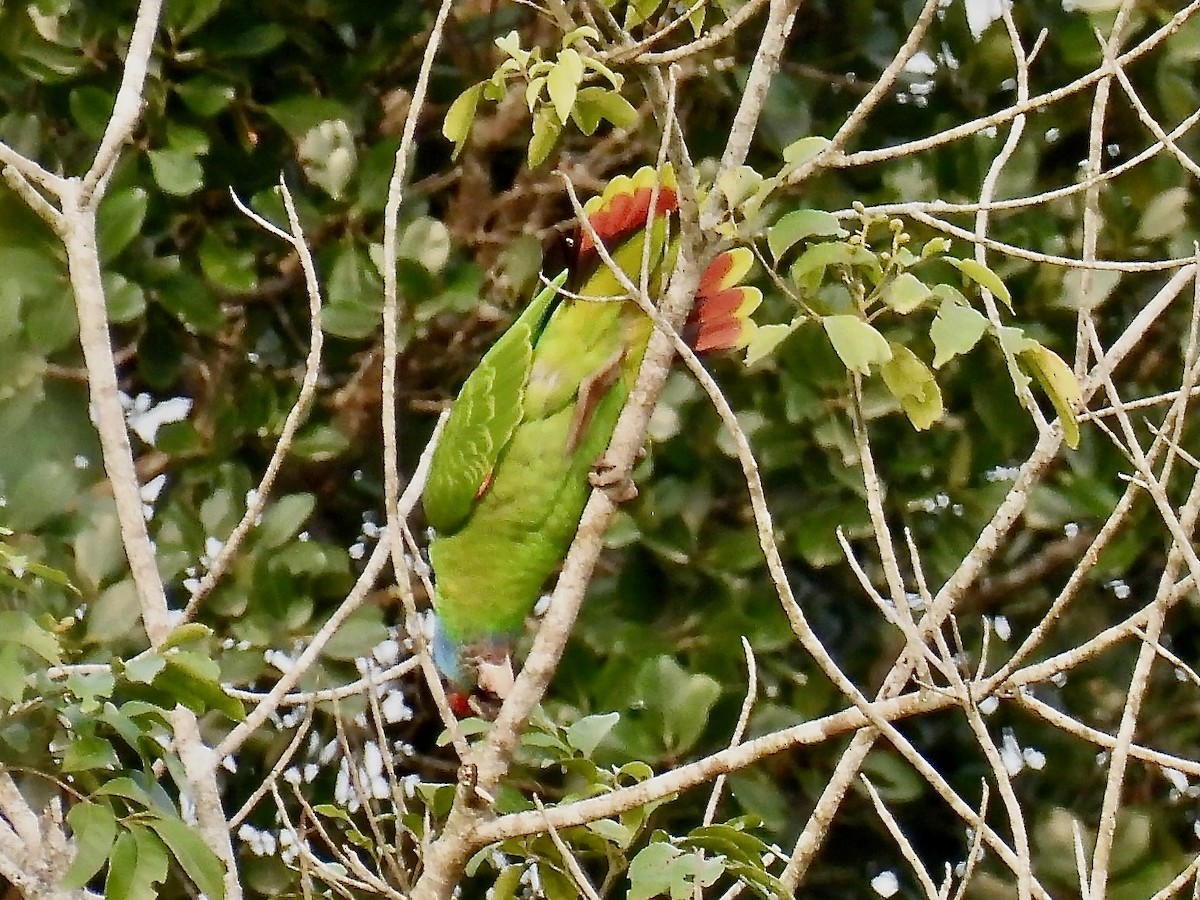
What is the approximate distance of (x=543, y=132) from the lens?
3.23ft

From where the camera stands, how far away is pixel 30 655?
1.12 m

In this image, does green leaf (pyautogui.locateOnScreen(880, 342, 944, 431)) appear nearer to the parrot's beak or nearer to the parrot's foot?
the parrot's foot

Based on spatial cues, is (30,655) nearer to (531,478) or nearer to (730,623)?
(531,478)

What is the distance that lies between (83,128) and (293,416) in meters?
0.80

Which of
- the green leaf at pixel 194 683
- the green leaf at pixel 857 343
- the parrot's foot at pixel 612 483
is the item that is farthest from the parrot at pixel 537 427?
the green leaf at pixel 194 683

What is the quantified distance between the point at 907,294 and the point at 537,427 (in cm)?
90

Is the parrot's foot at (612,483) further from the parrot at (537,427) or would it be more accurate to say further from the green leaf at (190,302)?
the green leaf at (190,302)

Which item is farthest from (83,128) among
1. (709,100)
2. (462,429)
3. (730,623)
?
(730,623)

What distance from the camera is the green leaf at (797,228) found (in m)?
0.87

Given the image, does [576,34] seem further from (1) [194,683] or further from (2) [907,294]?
(1) [194,683]

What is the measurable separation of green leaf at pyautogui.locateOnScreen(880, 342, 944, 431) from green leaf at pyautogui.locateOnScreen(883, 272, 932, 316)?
0.06m

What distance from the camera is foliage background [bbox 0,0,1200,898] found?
1596 millimetres

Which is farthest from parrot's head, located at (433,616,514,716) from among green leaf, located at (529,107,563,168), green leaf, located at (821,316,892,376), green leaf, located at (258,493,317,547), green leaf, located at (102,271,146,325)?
green leaf, located at (821,316,892,376)

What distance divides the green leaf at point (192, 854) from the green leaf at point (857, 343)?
621mm
